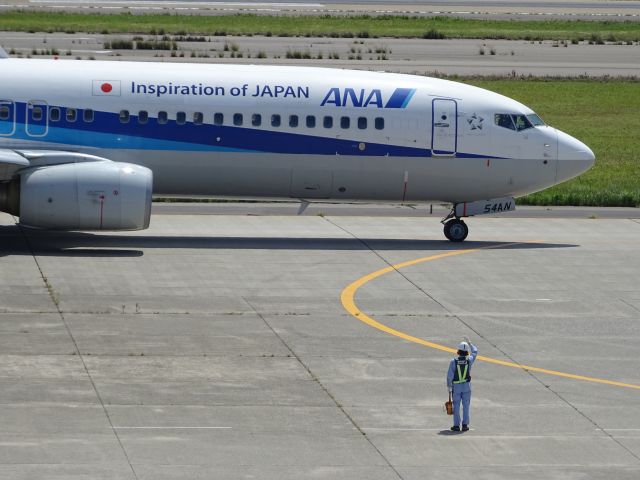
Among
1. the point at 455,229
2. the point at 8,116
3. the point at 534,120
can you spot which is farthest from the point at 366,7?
the point at 8,116

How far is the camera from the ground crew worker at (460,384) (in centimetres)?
2105

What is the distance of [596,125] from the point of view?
63.0 metres

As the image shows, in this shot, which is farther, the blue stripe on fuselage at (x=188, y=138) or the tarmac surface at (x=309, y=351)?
the blue stripe on fuselage at (x=188, y=138)

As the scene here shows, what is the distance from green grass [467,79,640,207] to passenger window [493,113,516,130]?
27.5ft

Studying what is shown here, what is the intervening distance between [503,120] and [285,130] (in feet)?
18.8

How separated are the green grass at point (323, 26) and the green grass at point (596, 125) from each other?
999 inches

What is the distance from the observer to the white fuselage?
3456cm

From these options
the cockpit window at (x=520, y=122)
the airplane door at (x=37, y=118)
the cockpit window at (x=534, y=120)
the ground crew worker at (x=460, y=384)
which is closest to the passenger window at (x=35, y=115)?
the airplane door at (x=37, y=118)

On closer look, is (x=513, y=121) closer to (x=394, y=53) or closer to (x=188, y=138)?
(x=188, y=138)

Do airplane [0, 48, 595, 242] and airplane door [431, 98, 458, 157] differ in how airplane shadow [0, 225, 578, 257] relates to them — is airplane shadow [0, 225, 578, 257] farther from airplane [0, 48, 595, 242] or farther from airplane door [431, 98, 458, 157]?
airplane door [431, 98, 458, 157]

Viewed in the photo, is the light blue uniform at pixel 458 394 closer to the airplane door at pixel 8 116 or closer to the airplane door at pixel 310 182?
the airplane door at pixel 310 182

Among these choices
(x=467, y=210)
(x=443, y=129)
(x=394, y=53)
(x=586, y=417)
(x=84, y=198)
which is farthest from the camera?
(x=394, y=53)

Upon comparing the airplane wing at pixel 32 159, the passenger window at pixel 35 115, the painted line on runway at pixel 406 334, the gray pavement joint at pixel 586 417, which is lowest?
the painted line on runway at pixel 406 334

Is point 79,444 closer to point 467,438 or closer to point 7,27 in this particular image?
point 467,438
